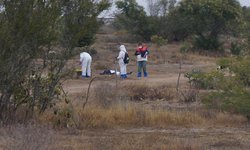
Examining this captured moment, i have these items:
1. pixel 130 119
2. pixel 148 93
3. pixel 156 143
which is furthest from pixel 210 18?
pixel 156 143

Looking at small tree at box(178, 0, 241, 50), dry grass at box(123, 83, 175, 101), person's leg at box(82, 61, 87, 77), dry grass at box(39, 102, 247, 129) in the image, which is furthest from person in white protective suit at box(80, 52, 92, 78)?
small tree at box(178, 0, 241, 50)

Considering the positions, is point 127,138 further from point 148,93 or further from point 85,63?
point 85,63

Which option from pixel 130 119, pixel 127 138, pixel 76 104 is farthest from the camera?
pixel 76 104

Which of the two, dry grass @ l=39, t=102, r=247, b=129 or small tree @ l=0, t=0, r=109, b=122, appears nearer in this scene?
small tree @ l=0, t=0, r=109, b=122

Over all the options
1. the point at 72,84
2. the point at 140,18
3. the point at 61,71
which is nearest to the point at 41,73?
the point at 61,71

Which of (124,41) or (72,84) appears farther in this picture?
(124,41)

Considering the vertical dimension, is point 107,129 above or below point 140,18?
below

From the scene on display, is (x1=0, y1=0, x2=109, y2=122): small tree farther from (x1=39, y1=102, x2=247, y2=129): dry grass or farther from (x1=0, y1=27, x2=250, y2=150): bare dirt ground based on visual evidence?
(x1=0, y1=27, x2=250, y2=150): bare dirt ground

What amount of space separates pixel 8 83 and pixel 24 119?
804mm

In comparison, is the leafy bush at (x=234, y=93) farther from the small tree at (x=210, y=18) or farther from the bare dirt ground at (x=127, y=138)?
the small tree at (x=210, y=18)

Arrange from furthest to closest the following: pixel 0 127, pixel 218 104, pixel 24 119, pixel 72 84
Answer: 1. pixel 72 84
2. pixel 218 104
3. pixel 24 119
4. pixel 0 127

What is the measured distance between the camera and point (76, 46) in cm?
1295

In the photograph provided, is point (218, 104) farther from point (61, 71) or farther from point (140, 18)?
point (140, 18)

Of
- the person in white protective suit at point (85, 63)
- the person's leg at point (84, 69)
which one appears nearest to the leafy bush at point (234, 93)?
the person in white protective suit at point (85, 63)
